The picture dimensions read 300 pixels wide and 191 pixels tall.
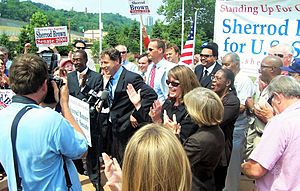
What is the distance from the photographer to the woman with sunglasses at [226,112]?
3.64 m

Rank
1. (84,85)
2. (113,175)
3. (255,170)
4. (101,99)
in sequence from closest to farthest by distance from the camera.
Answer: (113,175) < (255,170) < (101,99) < (84,85)

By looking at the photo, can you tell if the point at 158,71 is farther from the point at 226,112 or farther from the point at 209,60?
the point at 226,112

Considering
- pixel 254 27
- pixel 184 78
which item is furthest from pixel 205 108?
pixel 254 27

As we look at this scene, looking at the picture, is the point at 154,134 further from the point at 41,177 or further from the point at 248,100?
the point at 248,100

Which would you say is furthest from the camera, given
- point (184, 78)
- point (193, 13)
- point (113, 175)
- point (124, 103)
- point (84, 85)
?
point (193, 13)

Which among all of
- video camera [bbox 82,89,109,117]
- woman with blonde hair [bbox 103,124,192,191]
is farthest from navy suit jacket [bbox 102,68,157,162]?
woman with blonde hair [bbox 103,124,192,191]

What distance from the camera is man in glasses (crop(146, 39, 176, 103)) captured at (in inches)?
212

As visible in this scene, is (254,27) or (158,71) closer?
(158,71)

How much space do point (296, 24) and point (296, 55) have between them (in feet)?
1.53

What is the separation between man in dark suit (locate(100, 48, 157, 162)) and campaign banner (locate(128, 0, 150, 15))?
21.1 ft

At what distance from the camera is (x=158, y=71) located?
549cm

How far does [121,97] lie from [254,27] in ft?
8.65

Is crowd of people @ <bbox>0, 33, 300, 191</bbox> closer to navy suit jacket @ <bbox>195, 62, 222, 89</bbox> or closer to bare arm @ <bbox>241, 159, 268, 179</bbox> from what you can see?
bare arm @ <bbox>241, 159, 268, 179</bbox>

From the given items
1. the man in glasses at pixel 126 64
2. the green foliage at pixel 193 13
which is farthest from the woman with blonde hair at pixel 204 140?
the green foliage at pixel 193 13
